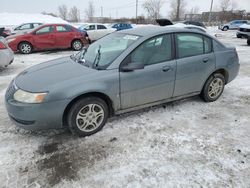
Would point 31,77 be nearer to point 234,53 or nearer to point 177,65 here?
point 177,65

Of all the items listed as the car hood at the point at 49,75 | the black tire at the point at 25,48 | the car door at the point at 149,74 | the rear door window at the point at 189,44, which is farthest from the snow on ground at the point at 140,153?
the black tire at the point at 25,48

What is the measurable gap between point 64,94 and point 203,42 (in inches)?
106

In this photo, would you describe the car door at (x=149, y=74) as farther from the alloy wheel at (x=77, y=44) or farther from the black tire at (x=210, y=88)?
the alloy wheel at (x=77, y=44)

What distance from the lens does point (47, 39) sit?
34.7 feet

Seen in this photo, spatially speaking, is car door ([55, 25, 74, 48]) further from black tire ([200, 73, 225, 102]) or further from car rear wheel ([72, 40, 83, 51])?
black tire ([200, 73, 225, 102])

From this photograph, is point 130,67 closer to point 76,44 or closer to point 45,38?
point 45,38

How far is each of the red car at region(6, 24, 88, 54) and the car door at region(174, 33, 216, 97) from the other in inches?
329

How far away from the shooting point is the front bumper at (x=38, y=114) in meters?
2.79

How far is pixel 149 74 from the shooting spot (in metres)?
3.39

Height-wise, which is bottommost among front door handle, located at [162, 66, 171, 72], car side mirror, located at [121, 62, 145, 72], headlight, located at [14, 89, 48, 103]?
headlight, located at [14, 89, 48, 103]

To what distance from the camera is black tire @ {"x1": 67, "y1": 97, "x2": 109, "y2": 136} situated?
3.00 metres

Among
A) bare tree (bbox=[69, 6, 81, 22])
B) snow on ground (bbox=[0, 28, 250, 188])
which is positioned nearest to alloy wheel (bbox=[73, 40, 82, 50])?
snow on ground (bbox=[0, 28, 250, 188])

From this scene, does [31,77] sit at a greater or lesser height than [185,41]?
lesser

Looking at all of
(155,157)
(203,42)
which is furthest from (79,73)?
(203,42)
